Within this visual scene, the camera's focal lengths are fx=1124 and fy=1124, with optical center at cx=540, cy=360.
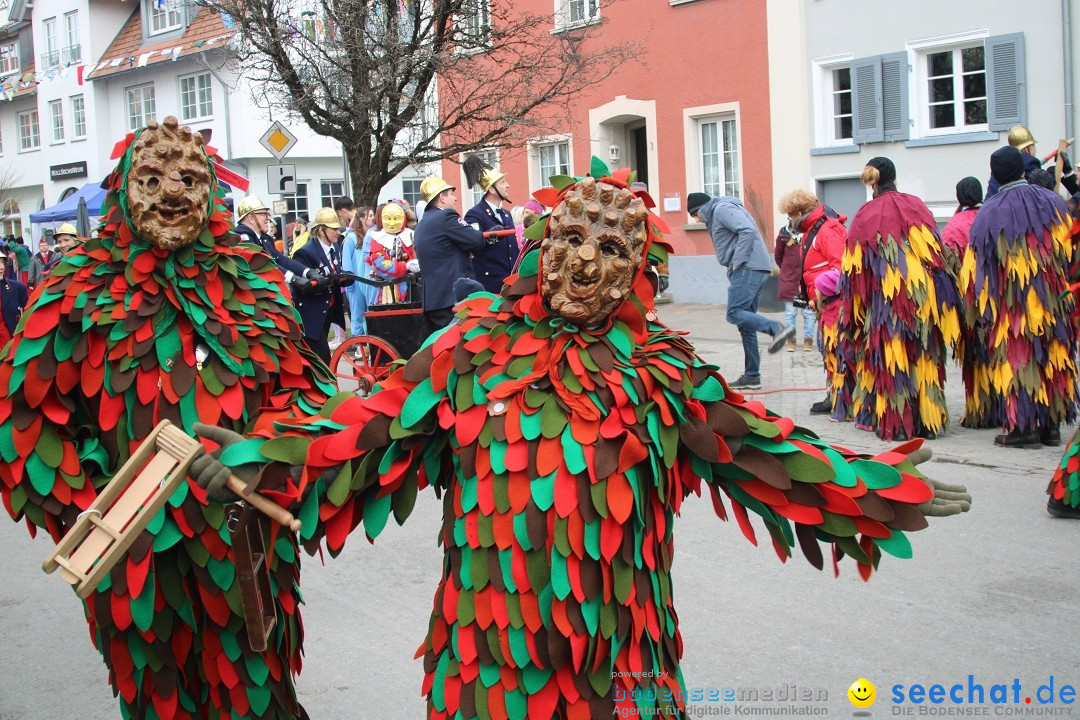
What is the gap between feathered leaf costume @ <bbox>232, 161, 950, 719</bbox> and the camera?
252 cm

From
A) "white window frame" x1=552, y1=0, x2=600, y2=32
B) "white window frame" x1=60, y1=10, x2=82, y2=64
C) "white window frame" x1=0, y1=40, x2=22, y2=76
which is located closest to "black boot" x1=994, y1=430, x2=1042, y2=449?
"white window frame" x1=552, y1=0, x2=600, y2=32

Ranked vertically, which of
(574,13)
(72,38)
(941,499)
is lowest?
(941,499)

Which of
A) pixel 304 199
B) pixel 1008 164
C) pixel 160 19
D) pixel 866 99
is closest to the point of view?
pixel 1008 164

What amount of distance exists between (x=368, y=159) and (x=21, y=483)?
13415mm

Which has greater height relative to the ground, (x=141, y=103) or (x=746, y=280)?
(x=141, y=103)

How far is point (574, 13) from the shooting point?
19.6 m

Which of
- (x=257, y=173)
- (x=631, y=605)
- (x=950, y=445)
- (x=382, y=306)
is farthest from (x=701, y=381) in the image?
(x=257, y=173)

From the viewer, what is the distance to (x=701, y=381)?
8.73ft

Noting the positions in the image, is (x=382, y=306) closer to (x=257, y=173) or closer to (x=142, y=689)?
(x=142, y=689)

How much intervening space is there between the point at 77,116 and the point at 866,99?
95.7 ft

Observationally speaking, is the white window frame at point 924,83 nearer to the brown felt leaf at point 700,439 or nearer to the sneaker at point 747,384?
the sneaker at point 747,384

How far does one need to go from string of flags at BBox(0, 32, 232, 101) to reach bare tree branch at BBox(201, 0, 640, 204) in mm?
14252

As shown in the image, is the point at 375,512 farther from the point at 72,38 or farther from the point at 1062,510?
the point at 72,38

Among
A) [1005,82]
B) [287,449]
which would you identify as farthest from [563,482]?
[1005,82]
